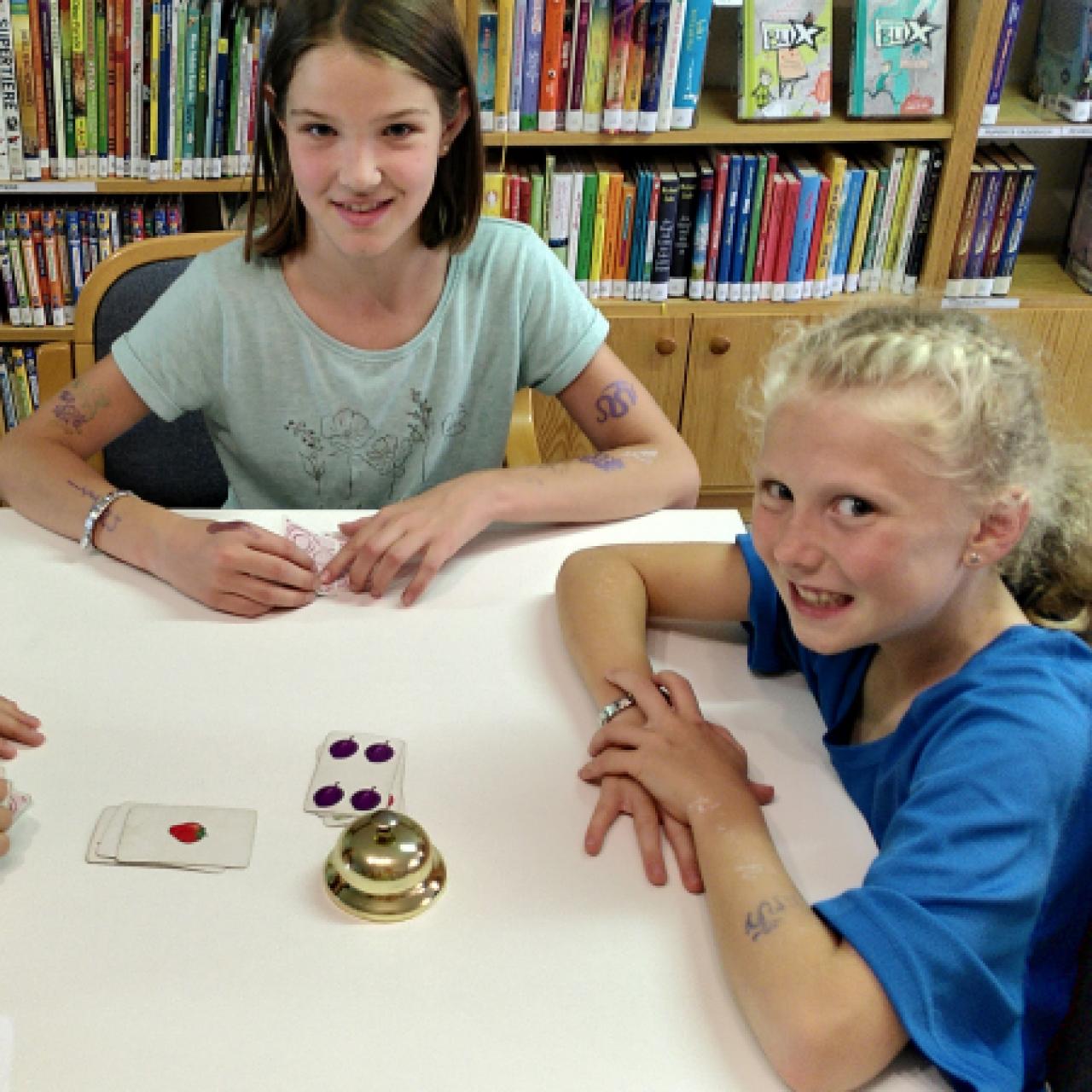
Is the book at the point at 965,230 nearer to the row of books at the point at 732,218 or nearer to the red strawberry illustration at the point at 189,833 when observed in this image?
the row of books at the point at 732,218

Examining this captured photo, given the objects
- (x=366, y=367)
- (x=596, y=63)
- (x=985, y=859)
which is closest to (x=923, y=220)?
(x=596, y=63)

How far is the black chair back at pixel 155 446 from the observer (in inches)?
62.7

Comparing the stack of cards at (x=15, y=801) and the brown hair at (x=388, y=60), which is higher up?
the brown hair at (x=388, y=60)

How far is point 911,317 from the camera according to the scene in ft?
3.21

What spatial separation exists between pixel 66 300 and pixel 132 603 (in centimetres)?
158

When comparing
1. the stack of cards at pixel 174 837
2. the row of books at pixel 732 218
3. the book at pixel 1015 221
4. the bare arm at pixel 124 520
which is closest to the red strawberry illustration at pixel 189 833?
the stack of cards at pixel 174 837

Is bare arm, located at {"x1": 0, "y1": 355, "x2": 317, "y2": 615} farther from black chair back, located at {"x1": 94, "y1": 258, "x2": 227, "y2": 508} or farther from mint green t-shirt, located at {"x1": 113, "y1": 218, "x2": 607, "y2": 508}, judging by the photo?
black chair back, located at {"x1": 94, "y1": 258, "x2": 227, "y2": 508}

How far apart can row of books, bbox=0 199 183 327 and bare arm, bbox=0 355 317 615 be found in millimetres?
1138

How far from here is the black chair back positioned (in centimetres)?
159

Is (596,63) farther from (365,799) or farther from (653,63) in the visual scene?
(365,799)

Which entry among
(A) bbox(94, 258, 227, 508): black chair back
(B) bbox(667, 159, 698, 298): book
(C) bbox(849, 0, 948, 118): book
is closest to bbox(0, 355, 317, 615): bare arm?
(A) bbox(94, 258, 227, 508): black chair back

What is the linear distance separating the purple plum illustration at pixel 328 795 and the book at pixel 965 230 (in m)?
2.09

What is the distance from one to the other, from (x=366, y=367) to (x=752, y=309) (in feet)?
4.44

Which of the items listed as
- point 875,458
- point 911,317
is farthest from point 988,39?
point 875,458
